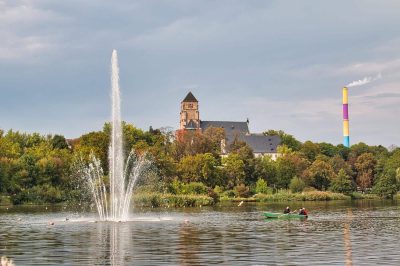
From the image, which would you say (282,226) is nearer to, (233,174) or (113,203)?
(113,203)

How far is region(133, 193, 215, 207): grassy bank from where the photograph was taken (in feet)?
320

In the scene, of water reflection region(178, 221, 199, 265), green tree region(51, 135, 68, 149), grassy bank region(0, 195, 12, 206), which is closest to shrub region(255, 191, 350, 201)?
grassy bank region(0, 195, 12, 206)

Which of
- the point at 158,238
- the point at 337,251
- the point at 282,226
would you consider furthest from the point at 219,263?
the point at 282,226

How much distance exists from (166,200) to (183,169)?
28.2 metres

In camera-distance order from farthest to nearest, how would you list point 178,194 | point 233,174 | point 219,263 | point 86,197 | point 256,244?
point 233,174, point 86,197, point 178,194, point 256,244, point 219,263

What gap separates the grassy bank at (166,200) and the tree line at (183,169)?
6297 millimetres

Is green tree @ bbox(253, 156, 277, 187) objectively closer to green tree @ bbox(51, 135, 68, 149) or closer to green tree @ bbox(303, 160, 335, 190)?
green tree @ bbox(303, 160, 335, 190)

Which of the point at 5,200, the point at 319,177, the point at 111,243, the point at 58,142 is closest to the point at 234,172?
the point at 319,177

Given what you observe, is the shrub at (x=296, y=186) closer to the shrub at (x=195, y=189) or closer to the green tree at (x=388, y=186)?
Result: the green tree at (x=388, y=186)

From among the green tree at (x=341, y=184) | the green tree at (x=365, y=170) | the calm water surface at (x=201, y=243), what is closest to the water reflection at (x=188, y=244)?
the calm water surface at (x=201, y=243)

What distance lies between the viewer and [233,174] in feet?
444

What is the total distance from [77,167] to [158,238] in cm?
7980

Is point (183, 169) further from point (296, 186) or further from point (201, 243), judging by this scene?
point (201, 243)

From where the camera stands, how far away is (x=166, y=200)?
9919 centimetres
